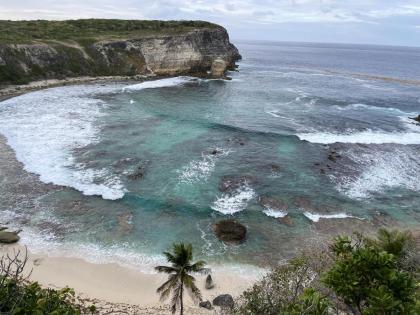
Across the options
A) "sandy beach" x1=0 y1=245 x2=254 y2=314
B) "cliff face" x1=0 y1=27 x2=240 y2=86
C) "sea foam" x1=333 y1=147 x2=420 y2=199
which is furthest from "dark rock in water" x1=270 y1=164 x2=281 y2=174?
"cliff face" x1=0 y1=27 x2=240 y2=86

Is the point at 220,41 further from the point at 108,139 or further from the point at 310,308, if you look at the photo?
the point at 310,308

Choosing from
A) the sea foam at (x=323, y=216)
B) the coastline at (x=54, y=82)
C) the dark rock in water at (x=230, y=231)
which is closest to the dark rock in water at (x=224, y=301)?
the dark rock in water at (x=230, y=231)

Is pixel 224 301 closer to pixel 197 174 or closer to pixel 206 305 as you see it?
pixel 206 305

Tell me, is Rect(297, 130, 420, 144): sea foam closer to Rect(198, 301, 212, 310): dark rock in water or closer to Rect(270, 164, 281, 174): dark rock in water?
Rect(270, 164, 281, 174): dark rock in water

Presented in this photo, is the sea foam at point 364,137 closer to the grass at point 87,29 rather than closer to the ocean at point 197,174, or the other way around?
the ocean at point 197,174

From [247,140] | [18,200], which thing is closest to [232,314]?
[18,200]
